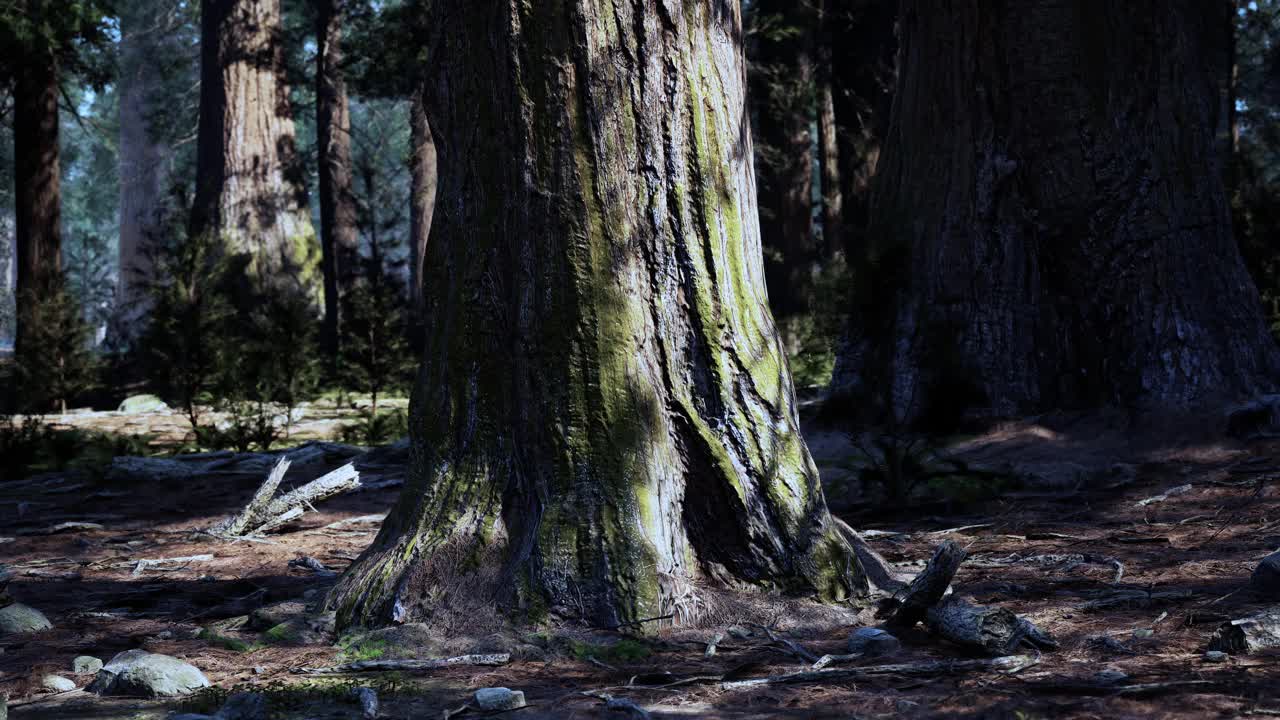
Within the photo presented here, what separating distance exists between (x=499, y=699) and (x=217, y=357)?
7770mm

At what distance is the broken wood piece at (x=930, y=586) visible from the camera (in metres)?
3.38

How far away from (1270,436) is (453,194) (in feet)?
17.2

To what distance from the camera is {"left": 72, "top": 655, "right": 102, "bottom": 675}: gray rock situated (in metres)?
3.29

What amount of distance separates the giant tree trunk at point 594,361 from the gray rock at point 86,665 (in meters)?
0.72

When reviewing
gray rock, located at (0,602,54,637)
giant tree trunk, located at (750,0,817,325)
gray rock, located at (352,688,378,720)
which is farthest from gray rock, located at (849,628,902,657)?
giant tree trunk, located at (750,0,817,325)

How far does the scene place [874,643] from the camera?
325cm

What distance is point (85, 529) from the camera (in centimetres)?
641

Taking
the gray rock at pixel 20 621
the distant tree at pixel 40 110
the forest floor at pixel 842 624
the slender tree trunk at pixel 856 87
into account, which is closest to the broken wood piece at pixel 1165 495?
the forest floor at pixel 842 624

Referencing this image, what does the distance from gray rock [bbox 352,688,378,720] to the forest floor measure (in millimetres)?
29

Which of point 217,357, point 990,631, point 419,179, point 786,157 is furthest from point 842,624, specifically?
point 419,179

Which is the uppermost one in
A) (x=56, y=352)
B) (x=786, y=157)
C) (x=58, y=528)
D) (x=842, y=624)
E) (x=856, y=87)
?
(x=856, y=87)

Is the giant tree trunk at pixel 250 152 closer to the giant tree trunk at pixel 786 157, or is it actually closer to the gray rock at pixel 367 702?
the giant tree trunk at pixel 786 157

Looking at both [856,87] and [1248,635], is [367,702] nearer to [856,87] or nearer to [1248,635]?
[1248,635]

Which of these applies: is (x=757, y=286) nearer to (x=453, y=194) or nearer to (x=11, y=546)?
(x=453, y=194)
